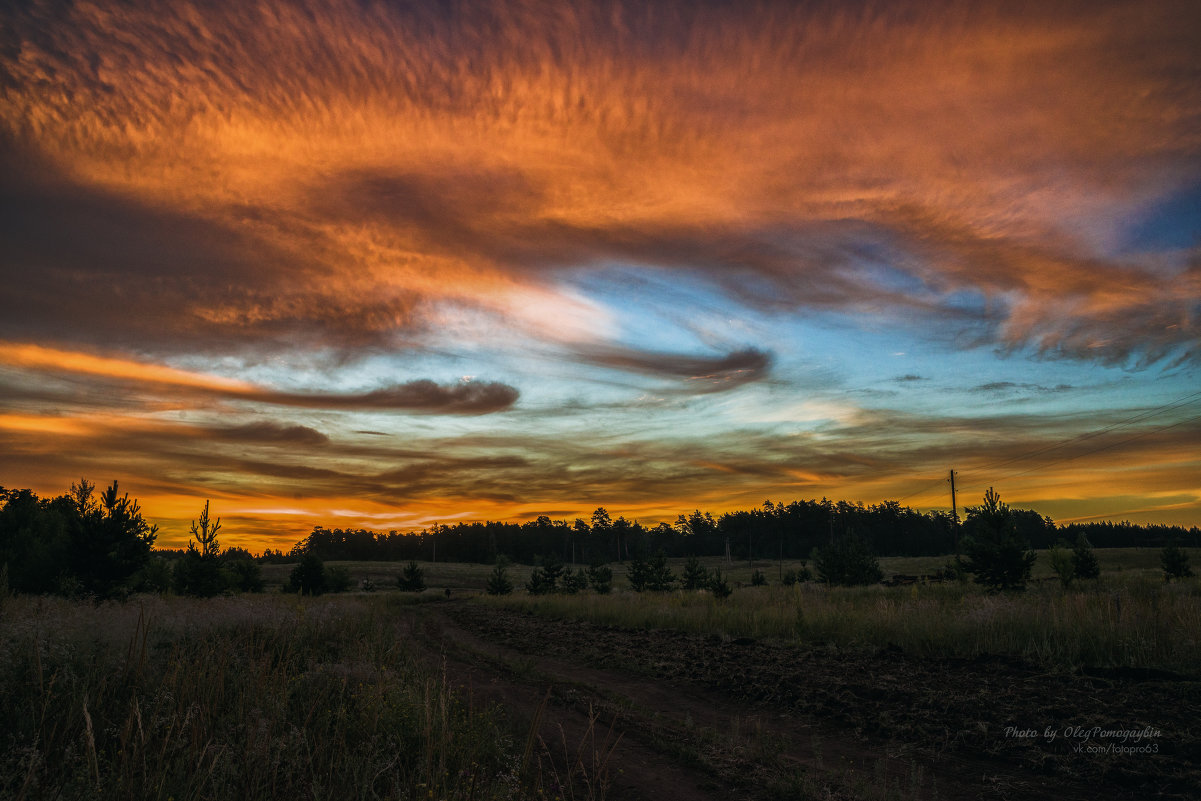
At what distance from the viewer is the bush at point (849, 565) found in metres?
39.2

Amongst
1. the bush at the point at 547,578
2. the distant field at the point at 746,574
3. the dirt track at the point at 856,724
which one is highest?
the dirt track at the point at 856,724

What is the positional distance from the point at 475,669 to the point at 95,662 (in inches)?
281

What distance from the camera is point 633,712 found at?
29.5 feet

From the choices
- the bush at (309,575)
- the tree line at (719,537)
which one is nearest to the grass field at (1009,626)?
the bush at (309,575)

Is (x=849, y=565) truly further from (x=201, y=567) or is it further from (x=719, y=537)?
(x=719, y=537)

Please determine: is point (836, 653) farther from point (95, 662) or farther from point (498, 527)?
point (498, 527)

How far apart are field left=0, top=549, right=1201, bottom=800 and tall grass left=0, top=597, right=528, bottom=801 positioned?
0.04m

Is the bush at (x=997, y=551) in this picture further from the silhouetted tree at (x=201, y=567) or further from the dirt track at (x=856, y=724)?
the silhouetted tree at (x=201, y=567)

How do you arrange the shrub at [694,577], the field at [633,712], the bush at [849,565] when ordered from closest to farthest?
the field at [633,712] → the bush at [849,565] → the shrub at [694,577]

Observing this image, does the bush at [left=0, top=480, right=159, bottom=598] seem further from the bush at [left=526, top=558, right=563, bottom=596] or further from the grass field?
the bush at [left=526, top=558, right=563, bottom=596]

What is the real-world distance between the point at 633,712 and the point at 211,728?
5.66 meters

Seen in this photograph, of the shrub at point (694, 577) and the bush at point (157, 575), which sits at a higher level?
the bush at point (157, 575)

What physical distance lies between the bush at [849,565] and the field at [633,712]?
26.9 meters

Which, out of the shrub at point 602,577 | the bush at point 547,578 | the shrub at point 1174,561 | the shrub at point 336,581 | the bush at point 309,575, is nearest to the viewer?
the shrub at point 1174,561
